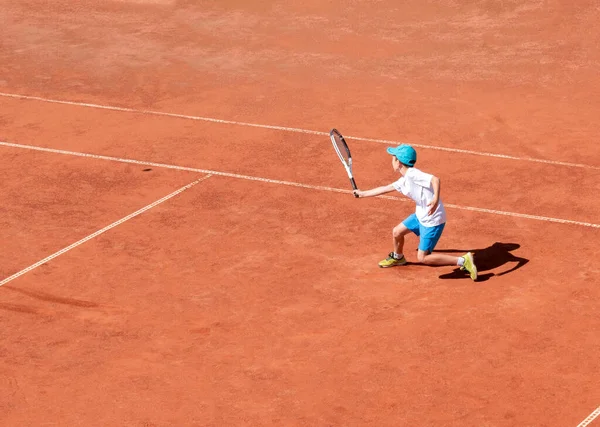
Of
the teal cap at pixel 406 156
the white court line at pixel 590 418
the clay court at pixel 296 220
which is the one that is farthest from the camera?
the teal cap at pixel 406 156

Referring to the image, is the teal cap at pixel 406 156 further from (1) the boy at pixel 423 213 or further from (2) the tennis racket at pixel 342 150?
(2) the tennis racket at pixel 342 150

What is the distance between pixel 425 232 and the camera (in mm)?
11781

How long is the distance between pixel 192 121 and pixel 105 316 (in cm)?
639

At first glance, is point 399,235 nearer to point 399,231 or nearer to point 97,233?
point 399,231

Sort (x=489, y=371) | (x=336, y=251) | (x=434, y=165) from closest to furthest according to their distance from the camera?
(x=489, y=371) → (x=336, y=251) → (x=434, y=165)

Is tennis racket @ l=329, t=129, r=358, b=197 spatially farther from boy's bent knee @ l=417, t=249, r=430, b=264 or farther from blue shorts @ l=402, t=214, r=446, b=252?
boy's bent knee @ l=417, t=249, r=430, b=264

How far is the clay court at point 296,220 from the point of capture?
982cm

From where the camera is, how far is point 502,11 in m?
22.0

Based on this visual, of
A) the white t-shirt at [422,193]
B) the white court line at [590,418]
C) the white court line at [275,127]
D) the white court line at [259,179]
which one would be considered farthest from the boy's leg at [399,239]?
the white court line at [275,127]

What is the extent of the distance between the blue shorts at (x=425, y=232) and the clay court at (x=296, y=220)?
1.10 feet

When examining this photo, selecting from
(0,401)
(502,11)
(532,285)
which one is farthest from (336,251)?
(502,11)

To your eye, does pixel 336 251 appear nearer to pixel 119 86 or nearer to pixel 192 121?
pixel 192 121

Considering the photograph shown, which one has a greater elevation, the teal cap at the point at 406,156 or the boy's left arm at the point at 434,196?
the teal cap at the point at 406,156

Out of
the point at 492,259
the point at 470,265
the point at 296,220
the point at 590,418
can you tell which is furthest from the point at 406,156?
the point at 590,418
